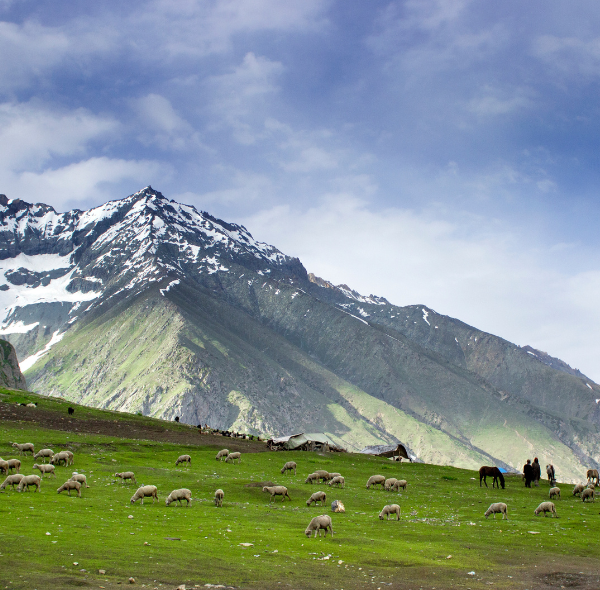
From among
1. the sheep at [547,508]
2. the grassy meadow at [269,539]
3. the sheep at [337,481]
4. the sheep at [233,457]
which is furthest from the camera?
the sheep at [233,457]

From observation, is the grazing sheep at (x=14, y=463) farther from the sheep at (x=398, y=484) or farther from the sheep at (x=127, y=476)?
the sheep at (x=398, y=484)

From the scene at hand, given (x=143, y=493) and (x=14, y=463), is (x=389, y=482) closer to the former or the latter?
(x=143, y=493)

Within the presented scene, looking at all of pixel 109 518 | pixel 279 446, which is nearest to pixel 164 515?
pixel 109 518

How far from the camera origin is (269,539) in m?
24.7

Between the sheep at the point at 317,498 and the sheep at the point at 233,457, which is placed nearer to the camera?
the sheep at the point at 317,498

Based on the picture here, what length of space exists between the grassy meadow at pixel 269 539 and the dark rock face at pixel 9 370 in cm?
12117

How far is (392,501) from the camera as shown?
40000mm

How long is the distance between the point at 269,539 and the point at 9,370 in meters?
158

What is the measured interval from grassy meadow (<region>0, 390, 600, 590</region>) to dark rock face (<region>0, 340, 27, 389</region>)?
398 ft

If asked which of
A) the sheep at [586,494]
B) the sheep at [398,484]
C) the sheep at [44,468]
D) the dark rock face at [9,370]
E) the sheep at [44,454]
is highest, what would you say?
the dark rock face at [9,370]

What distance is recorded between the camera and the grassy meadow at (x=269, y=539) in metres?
18.9

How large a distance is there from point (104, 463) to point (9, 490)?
14.9 meters

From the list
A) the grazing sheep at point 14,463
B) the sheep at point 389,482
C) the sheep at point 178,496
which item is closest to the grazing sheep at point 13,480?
the grazing sheep at point 14,463

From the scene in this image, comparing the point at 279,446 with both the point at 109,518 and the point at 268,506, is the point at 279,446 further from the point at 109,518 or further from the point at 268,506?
the point at 109,518
